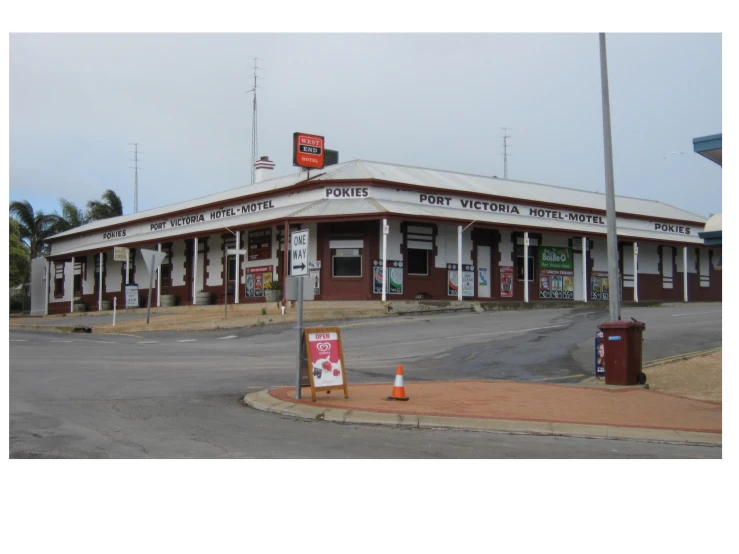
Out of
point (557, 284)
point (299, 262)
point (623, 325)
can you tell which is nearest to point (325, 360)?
point (299, 262)

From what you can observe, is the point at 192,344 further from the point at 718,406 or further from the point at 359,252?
the point at 718,406

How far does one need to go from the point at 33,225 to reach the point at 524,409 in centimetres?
6388

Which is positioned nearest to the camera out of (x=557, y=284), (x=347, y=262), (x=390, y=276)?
(x=390, y=276)

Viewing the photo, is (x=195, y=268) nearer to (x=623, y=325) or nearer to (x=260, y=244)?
(x=260, y=244)

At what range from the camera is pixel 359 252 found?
35.1 m

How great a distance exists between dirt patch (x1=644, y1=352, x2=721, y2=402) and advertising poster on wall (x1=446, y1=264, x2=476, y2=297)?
19.0 m

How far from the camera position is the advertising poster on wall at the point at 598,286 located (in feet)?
137

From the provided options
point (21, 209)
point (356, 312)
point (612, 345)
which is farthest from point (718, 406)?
point (21, 209)

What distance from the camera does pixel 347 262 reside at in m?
35.2

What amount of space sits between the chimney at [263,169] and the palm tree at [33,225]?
30210 mm

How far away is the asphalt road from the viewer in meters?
9.23

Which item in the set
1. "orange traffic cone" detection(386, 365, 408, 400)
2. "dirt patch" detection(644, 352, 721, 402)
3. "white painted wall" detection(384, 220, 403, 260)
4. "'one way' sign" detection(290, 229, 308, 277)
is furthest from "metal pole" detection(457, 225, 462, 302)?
"'one way' sign" detection(290, 229, 308, 277)

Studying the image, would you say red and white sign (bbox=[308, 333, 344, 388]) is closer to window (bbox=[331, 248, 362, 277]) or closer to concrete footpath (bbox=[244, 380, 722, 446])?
concrete footpath (bbox=[244, 380, 722, 446])

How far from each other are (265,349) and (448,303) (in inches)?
503
